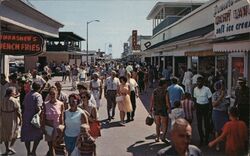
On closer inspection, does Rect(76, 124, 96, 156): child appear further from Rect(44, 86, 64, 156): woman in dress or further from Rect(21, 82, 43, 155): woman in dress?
Rect(21, 82, 43, 155): woman in dress

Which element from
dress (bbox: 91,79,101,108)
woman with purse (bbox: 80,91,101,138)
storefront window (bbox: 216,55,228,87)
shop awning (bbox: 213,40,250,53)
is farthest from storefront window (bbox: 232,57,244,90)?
woman with purse (bbox: 80,91,101,138)

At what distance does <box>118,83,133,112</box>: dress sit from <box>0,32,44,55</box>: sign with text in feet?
16.1

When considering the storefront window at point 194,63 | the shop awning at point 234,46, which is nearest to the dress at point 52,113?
the shop awning at point 234,46

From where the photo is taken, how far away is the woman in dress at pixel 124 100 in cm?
1334

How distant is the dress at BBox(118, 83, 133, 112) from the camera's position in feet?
43.9

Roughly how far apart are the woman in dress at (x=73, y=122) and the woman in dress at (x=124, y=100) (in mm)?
6028

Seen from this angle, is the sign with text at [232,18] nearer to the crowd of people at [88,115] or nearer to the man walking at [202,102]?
the crowd of people at [88,115]

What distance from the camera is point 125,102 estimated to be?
→ 13430 mm

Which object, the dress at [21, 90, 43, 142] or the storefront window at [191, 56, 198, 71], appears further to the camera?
the storefront window at [191, 56, 198, 71]

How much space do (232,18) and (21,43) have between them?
5839mm

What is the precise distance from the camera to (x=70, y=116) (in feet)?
23.8

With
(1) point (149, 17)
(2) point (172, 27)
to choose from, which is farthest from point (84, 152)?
(1) point (149, 17)

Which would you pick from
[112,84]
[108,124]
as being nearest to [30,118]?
[108,124]

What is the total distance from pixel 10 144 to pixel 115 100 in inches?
193
